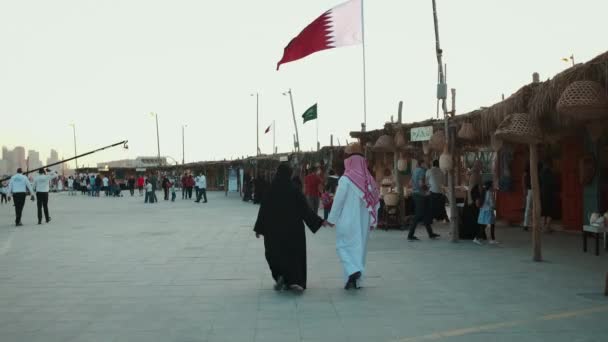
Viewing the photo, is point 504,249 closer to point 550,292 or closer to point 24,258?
point 550,292

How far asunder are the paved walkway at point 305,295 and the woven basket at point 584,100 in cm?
207

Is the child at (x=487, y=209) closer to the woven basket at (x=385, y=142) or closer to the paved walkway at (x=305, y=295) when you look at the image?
the paved walkway at (x=305, y=295)

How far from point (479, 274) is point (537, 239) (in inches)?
67.8

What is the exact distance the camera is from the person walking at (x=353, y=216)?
7816 mm

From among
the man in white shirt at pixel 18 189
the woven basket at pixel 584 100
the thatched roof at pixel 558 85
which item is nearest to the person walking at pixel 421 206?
the thatched roof at pixel 558 85

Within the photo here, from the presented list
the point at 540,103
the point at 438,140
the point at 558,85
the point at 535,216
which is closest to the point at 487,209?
the point at 535,216

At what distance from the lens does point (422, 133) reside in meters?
15.1

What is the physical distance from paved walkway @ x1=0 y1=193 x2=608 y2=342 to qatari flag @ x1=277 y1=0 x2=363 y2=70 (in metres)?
3.87

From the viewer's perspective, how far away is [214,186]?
5962 cm

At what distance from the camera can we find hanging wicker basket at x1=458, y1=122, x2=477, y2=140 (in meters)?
13.5

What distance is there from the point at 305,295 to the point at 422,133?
8.30 m

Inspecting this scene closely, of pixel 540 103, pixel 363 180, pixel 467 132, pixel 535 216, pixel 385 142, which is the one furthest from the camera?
pixel 385 142

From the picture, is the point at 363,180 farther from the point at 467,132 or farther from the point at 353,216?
the point at 467,132

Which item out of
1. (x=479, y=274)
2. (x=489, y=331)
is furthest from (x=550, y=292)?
(x=489, y=331)
